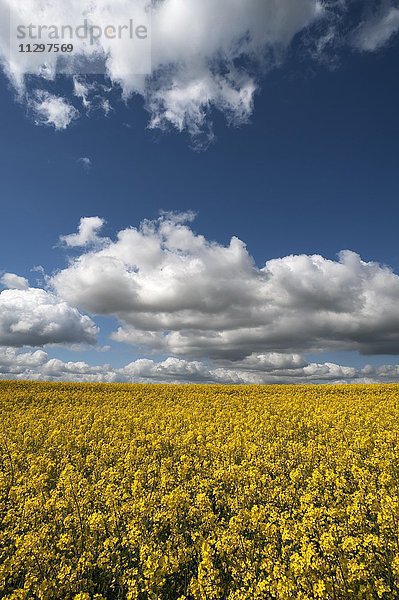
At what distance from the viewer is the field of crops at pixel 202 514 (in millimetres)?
5668

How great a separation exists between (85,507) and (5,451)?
718cm

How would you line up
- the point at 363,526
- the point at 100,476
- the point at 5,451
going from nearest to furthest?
the point at 363,526
the point at 100,476
the point at 5,451

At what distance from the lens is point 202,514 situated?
25.0 ft

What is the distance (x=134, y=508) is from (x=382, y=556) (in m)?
4.69

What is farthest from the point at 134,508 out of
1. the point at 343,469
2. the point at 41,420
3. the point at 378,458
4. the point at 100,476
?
the point at 41,420

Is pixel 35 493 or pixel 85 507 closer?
pixel 85 507

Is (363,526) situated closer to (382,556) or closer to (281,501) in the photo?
(382,556)

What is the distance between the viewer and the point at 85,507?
8.19m

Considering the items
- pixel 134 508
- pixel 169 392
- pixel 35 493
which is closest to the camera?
pixel 134 508

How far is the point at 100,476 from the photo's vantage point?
35.1ft

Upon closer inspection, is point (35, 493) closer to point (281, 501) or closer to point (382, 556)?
point (281, 501)

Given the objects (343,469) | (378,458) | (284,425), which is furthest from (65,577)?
(284,425)

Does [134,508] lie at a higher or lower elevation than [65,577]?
higher

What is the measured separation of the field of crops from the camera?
5668 millimetres
